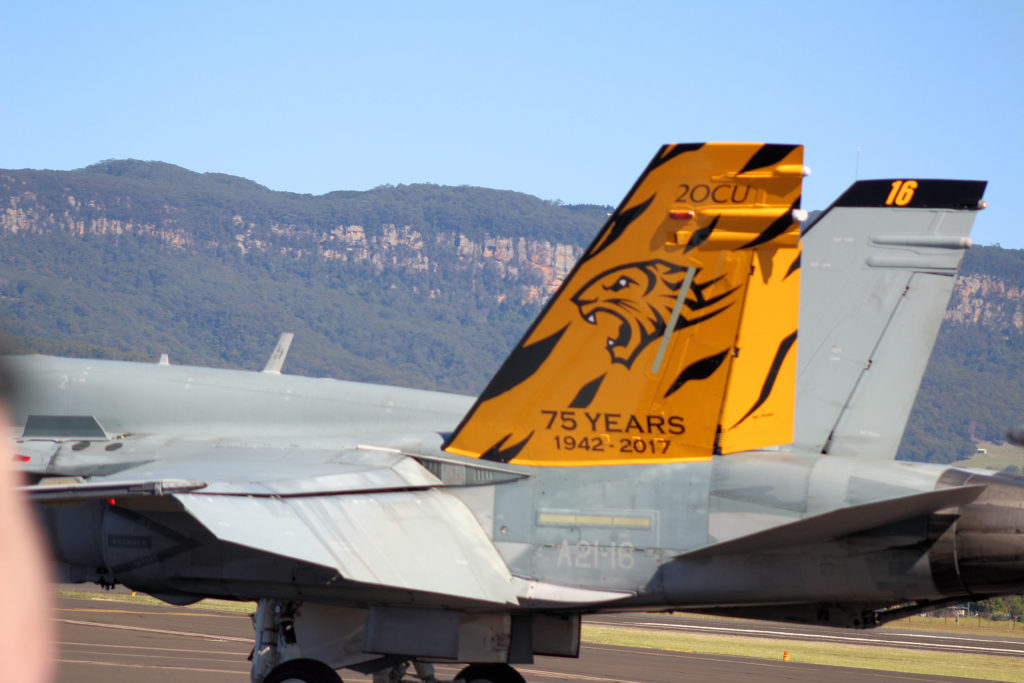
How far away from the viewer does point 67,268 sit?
12456 centimetres

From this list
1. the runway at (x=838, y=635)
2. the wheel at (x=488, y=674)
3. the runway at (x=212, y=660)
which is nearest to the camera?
the wheel at (x=488, y=674)

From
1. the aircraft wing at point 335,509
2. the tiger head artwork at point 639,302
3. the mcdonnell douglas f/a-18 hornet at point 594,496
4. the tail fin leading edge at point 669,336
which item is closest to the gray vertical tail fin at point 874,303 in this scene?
the mcdonnell douglas f/a-18 hornet at point 594,496

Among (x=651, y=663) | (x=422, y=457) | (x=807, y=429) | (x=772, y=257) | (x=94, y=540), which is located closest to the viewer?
(x=772, y=257)

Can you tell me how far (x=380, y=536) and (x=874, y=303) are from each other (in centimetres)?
595

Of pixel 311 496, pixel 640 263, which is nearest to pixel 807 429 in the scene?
pixel 640 263

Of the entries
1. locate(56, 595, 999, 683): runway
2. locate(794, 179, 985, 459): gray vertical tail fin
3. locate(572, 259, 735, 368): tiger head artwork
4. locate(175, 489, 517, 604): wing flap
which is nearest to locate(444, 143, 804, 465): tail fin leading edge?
locate(572, 259, 735, 368): tiger head artwork

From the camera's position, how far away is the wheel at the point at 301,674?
9.88 meters

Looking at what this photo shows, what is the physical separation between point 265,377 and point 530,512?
11.5 feet

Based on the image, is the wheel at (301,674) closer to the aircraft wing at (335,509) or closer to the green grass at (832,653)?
the aircraft wing at (335,509)

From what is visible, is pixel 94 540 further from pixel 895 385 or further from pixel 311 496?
pixel 895 385

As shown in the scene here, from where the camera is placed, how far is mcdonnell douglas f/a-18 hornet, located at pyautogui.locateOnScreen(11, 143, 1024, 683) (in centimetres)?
888

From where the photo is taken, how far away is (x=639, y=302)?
30.8 feet

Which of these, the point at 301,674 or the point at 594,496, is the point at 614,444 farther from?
the point at 301,674

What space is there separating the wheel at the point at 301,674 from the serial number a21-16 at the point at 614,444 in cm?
299
